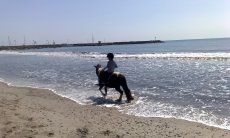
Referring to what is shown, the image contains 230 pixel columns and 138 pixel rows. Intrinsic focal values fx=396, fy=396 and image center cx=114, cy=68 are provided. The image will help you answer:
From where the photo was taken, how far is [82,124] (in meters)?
10.4

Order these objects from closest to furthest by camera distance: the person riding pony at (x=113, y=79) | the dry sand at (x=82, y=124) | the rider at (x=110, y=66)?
the dry sand at (x=82, y=124) < the person riding pony at (x=113, y=79) < the rider at (x=110, y=66)

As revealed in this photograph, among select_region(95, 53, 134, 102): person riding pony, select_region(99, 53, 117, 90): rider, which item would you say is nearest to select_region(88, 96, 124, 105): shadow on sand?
select_region(95, 53, 134, 102): person riding pony

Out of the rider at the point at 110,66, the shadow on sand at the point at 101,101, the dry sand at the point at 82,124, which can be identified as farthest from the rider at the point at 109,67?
the dry sand at the point at 82,124

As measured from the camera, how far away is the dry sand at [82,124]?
932cm

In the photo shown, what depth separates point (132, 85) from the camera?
20266 mm

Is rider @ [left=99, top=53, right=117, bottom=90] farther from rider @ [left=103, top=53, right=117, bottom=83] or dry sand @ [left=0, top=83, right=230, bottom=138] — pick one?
dry sand @ [left=0, top=83, right=230, bottom=138]

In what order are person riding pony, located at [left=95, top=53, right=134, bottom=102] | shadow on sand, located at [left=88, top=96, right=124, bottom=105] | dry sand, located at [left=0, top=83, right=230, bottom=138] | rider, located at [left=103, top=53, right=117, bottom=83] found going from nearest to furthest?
dry sand, located at [left=0, top=83, right=230, bottom=138], shadow on sand, located at [left=88, top=96, right=124, bottom=105], person riding pony, located at [left=95, top=53, right=134, bottom=102], rider, located at [left=103, top=53, right=117, bottom=83]

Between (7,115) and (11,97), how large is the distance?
14.5 ft

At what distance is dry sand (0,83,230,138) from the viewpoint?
9.32 m

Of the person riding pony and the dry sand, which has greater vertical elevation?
the person riding pony

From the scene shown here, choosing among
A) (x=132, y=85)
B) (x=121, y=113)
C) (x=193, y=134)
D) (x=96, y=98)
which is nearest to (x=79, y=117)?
(x=121, y=113)

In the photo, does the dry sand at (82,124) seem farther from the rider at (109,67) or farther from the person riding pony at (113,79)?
the rider at (109,67)

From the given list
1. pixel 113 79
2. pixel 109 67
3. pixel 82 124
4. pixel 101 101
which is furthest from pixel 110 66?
pixel 82 124

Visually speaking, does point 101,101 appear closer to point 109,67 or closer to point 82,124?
point 109,67
